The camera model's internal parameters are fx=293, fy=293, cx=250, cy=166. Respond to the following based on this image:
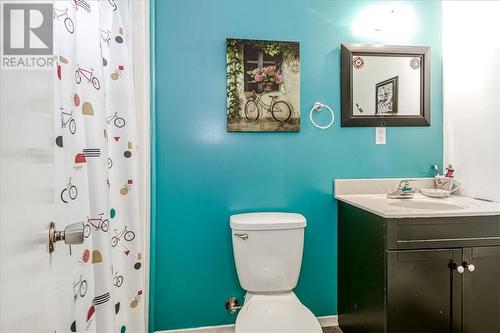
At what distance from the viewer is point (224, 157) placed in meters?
1.79

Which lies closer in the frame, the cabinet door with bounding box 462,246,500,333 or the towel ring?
the cabinet door with bounding box 462,246,500,333

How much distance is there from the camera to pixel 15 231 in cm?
50

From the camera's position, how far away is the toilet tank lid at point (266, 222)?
159 cm

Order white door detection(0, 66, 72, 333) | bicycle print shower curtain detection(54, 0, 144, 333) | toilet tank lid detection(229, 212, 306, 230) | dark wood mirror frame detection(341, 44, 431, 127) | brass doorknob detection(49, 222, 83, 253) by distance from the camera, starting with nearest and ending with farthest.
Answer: white door detection(0, 66, 72, 333), brass doorknob detection(49, 222, 83, 253), bicycle print shower curtain detection(54, 0, 144, 333), toilet tank lid detection(229, 212, 306, 230), dark wood mirror frame detection(341, 44, 431, 127)

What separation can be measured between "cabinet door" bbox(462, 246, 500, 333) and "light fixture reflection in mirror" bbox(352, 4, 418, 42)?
136 centimetres

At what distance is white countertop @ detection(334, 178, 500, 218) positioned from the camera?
4.42 ft

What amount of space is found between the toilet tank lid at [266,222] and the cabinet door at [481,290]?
0.79 meters

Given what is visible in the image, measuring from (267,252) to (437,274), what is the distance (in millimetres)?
809

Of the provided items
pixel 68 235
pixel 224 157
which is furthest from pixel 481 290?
pixel 68 235

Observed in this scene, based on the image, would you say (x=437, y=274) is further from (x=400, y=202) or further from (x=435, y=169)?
(x=435, y=169)

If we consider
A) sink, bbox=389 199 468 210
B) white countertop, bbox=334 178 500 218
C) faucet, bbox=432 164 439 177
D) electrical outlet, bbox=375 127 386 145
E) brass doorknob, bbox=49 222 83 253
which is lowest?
sink, bbox=389 199 468 210

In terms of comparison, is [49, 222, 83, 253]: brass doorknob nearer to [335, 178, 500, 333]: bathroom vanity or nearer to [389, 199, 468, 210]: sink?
[335, 178, 500, 333]: bathroom vanity

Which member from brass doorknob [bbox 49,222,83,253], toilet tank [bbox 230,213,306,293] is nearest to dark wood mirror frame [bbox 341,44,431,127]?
toilet tank [bbox 230,213,306,293]

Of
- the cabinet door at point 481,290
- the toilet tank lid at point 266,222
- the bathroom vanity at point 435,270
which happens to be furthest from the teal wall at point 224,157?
the cabinet door at point 481,290
